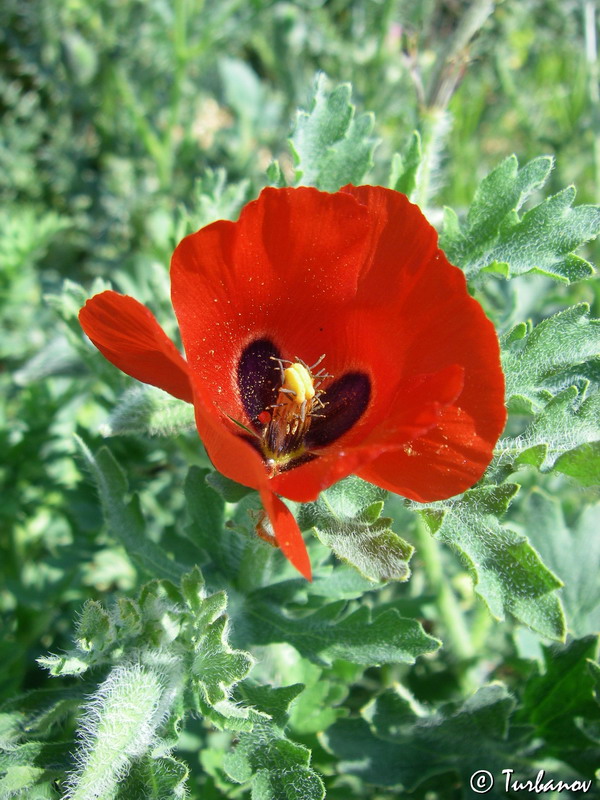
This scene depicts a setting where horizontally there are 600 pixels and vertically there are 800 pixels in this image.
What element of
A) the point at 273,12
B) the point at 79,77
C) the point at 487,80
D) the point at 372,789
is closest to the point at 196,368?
the point at 372,789

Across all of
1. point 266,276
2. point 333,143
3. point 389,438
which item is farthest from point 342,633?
point 333,143

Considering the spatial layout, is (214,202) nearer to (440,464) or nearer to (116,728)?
(440,464)

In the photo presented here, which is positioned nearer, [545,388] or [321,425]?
[545,388]

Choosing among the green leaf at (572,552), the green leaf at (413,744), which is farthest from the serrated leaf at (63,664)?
the green leaf at (572,552)

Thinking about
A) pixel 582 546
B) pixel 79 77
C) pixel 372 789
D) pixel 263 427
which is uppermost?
pixel 79 77

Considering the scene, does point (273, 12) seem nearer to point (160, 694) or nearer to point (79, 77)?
point (79, 77)

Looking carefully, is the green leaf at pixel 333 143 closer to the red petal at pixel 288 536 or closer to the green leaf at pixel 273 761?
the red petal at pixel 288 536

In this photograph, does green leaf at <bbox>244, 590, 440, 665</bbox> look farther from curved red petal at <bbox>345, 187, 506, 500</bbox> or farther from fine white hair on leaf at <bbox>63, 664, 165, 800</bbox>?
curved red petal at <bbox>345, 187, 506, 500</bbox>
